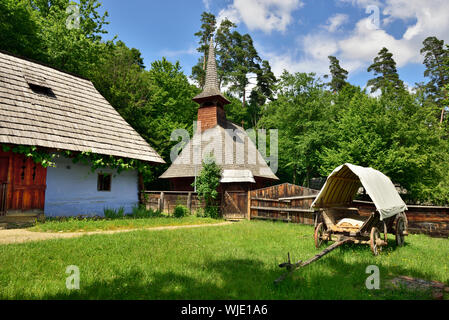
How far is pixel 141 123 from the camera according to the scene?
A: 1102 inches

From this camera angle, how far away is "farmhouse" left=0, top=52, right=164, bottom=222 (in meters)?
10.6

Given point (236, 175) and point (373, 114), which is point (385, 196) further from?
point (373, 114)

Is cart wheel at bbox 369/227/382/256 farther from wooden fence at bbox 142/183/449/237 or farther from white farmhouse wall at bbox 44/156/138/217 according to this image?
white farmhouse wall at bbox 44/156/138/217


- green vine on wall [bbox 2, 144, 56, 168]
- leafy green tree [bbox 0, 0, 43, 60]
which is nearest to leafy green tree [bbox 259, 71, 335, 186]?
green vine on wall [bbox 2, 144, 56, 168]

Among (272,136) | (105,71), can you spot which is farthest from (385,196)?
(105,71)

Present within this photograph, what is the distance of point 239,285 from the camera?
14.5ft

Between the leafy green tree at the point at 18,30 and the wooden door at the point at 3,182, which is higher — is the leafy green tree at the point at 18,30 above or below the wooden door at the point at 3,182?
above

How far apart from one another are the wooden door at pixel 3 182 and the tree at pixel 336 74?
4718 cm

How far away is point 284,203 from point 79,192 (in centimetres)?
1051

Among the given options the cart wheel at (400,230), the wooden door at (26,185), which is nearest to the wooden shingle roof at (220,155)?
the wooden door at (26,185)

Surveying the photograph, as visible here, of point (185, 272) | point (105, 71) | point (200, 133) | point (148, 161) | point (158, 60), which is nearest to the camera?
point (185, 272)

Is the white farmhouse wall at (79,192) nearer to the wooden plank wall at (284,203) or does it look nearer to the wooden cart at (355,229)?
the wooden plank wall at (284,203)

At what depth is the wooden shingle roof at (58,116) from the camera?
432 inches
